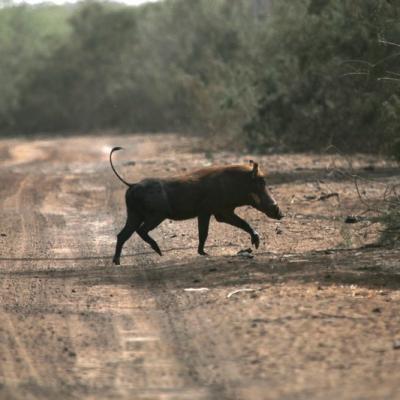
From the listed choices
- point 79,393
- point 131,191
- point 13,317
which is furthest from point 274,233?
point 79,393

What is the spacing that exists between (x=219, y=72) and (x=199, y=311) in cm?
2781

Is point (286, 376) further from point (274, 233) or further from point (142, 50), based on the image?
point (142, 50)

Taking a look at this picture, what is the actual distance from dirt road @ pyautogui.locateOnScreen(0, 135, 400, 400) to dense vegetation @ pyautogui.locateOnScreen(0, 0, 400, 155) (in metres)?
2.32

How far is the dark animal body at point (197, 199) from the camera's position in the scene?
1148 cm

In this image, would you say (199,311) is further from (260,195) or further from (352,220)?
(352,220)

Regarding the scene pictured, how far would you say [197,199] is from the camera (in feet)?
38.4

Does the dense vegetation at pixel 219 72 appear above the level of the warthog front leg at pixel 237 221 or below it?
below

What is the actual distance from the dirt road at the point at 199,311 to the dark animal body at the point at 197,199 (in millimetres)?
368

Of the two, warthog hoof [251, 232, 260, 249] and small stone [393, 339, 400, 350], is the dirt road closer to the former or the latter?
small stone [393, 339, 400, 350]

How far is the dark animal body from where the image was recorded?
1148 cm

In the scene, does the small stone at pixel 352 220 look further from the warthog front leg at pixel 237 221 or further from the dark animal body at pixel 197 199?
the warthog front leg at pixel 237 221

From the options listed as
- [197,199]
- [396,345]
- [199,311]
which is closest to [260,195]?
[197,199]

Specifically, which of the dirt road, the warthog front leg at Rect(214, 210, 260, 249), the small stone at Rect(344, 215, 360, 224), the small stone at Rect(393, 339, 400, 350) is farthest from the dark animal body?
the small stone at Rect(393, 339, 400, 350)

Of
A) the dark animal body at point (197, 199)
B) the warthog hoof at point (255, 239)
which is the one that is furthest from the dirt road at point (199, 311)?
the dark animal body at point (197, 199)
